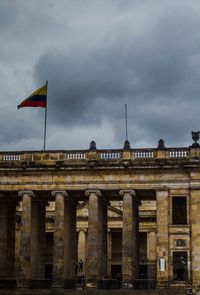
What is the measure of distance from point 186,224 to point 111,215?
24982 mm

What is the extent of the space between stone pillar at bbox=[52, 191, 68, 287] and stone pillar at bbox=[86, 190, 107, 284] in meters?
2.48

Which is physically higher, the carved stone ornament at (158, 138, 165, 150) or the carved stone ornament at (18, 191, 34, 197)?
the carved stone ornament at (158, 138, 165, 150)

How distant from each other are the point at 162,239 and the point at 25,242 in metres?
12.9

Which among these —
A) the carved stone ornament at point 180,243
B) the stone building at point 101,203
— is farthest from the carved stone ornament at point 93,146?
the carved stone ornament at point 180,243

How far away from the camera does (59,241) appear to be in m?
61.7

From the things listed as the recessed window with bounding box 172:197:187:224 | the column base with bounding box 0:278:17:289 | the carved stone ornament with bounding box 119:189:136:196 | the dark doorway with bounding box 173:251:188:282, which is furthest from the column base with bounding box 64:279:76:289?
the recessed window with bounding box 172:197:187:224

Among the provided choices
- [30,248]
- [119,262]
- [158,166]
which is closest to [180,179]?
[158,166]

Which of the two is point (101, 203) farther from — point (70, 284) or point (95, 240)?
point (70, 284)

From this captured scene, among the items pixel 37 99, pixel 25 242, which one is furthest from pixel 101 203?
pixel 37 99

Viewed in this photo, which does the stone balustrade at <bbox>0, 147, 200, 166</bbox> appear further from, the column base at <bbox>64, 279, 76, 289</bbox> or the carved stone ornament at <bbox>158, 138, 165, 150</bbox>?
the column base at <bbox>64, 279, 76, 289</bbox>

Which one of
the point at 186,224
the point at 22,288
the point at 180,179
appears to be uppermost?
the point at 180,179

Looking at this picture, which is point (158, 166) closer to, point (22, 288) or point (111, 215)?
point (22, 288)

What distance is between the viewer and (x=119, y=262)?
286 ft

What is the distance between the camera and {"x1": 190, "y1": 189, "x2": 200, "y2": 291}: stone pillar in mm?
58312
